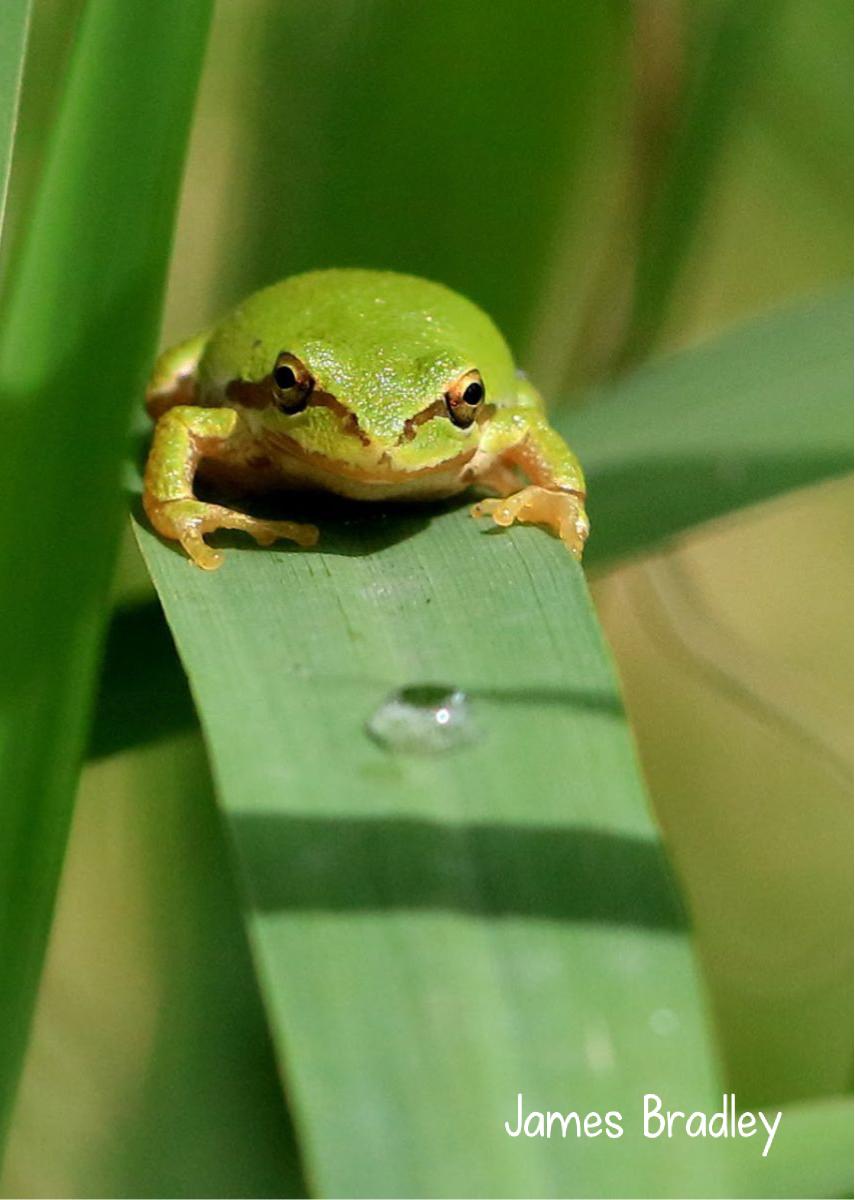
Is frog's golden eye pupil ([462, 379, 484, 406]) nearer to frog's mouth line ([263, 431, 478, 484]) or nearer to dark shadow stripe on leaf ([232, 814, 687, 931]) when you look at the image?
frog's mouth line ([263, 431, 478, 484])

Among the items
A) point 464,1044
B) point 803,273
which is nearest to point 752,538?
point 803,273

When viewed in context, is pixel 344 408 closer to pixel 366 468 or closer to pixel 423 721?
pixel 366 468

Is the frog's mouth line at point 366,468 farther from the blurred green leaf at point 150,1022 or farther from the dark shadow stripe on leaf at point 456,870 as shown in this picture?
the dark shadow stripe on leaf at point 456,870

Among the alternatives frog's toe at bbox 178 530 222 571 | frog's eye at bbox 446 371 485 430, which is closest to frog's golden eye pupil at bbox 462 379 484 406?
frog's eye at bbox 446 371 485 430

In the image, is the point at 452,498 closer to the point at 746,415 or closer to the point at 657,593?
the point at 746,415

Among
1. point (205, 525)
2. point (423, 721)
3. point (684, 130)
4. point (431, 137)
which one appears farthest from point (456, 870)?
point (684, 130)

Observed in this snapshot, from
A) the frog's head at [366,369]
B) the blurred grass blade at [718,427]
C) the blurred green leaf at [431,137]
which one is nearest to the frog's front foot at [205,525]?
the frog's head at [366,369]
